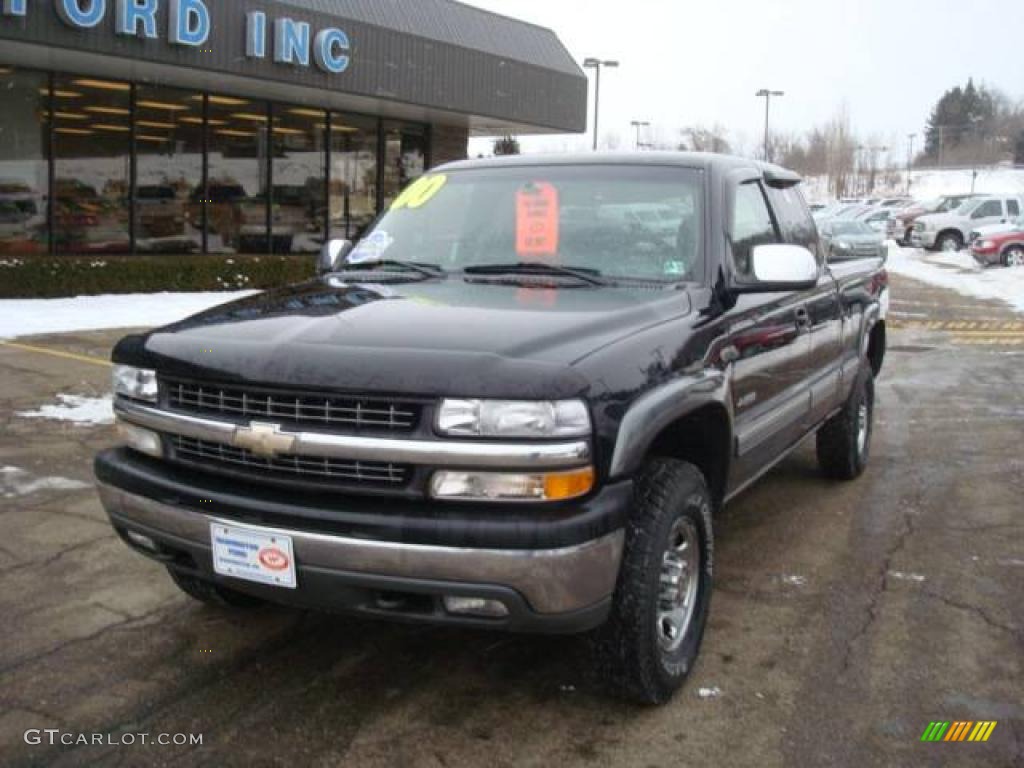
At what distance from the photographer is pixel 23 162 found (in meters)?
14.4

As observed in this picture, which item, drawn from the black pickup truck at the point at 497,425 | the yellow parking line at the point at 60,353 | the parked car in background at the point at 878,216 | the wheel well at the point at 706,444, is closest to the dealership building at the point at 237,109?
the yellow parking line at the point at 60,353

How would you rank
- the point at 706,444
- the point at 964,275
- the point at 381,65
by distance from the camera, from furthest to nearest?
1. the point at 964,275
2. the point at 381,65
3. the point at 706,444

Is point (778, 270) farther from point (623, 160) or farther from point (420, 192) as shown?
point (420, 192)

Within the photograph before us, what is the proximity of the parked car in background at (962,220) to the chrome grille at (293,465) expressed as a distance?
3376cm

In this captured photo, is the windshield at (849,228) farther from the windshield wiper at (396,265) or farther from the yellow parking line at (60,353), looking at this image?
the windshield wiper at (396,265)

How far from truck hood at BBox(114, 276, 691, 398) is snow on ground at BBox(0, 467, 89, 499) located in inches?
97.9

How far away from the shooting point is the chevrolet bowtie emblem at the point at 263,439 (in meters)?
2.92

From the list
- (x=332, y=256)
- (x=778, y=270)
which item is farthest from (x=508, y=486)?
(x=332, y=256)

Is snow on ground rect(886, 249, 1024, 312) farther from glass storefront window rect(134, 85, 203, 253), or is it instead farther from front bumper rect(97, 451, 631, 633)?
front bumper rect(97, 451, 631, 633)

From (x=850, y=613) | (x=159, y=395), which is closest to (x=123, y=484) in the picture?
(x=159, y=395)

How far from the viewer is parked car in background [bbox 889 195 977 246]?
122 feet

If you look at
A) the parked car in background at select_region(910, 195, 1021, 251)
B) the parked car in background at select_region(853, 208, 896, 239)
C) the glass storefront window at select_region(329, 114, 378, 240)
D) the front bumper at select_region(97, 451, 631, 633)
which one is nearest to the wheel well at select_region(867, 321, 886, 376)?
the front bumper at select_region(97, 451, 631, 633)

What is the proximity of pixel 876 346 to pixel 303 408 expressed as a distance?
16.8 ft

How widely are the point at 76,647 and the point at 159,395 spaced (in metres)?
1.12
